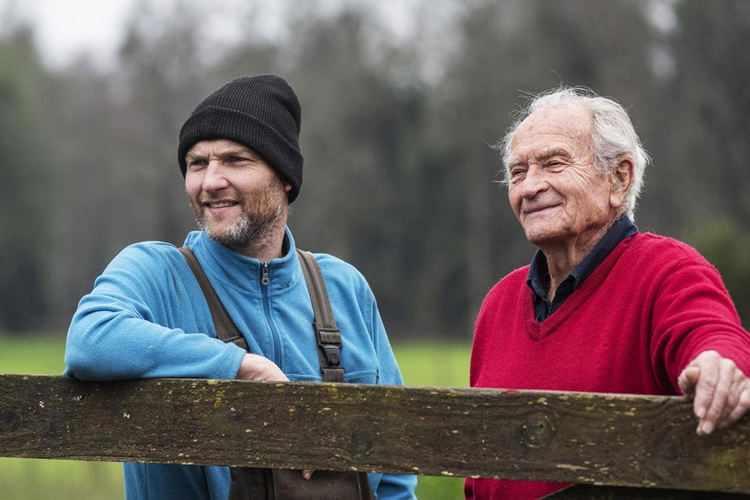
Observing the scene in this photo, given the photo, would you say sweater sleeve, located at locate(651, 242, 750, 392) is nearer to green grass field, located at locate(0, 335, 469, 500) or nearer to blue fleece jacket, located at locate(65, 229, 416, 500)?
blue fleece jacket, located at locate(65, 229, 416, 500)

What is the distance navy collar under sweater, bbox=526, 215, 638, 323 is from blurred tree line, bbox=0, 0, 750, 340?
3662 centimetres

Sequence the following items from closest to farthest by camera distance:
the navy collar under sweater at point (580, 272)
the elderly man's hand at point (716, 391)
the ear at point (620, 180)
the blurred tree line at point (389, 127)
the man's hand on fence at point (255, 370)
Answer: the elderly man's hand at point (716, 391)
the man's hand on fence at point (255, 370)
the navy collar under sweater at point (580, 272)
the ear at point (620, 180)
the blurred tree line at point (389, 127)

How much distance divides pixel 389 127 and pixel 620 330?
161 ft

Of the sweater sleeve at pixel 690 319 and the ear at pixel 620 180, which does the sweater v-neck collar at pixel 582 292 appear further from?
the sweater sleeve at pixel 690 319

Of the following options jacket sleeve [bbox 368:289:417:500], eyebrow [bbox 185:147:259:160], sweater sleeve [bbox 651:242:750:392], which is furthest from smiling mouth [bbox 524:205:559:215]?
eyebrow [bbox 185:147:259:160]

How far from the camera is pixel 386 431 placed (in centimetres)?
231

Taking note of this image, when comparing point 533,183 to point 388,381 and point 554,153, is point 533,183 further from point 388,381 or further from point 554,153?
point 388,381

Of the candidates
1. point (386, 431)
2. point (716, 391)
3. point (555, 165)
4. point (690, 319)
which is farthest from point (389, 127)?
point (716, 391)

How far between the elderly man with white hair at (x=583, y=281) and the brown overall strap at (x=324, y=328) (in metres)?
0.55

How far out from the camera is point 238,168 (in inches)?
146

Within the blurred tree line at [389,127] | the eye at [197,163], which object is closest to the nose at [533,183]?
the eye at [197,163]

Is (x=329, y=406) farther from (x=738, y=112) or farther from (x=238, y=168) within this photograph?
(x=738, y=112)

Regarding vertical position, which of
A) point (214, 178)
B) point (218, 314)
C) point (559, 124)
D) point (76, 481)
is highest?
point (559, 124)

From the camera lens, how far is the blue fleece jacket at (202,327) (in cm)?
279
